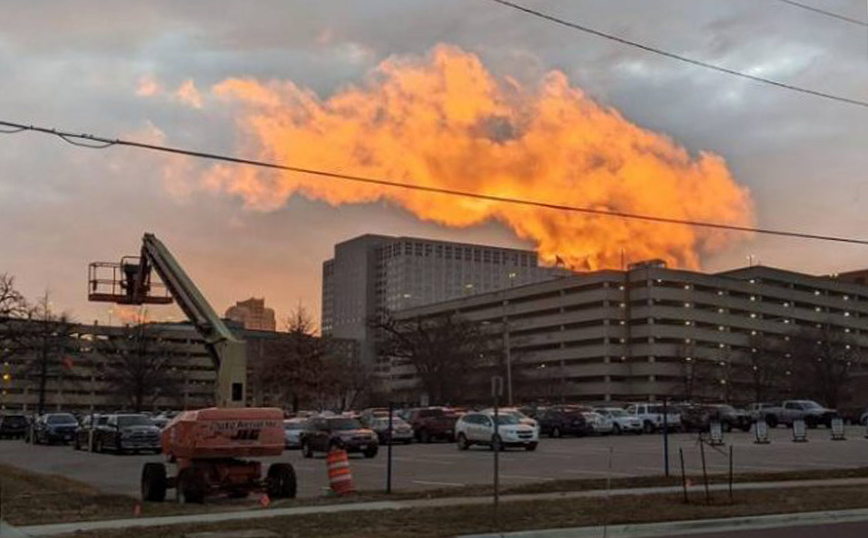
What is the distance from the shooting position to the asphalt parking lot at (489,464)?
82.1 ft

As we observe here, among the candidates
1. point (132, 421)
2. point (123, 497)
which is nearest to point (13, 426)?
point (132, 421)

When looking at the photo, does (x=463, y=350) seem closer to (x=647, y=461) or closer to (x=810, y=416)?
(x=810, y=416)

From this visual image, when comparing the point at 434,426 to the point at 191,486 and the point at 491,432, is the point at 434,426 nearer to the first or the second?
the point at 491,432

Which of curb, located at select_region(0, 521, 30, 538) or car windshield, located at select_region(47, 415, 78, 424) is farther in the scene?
car windshield, located at select_region(47, 415, 78, 424)

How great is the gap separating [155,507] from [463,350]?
89.4 metres

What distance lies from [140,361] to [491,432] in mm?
62080

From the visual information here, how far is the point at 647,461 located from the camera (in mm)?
31328

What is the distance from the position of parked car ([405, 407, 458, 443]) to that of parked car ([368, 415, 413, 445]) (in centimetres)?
83

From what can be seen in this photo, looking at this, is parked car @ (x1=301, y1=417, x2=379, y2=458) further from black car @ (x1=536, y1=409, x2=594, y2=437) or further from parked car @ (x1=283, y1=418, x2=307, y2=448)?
black car @ (x1=536, y1=409, x2=594, y2=437)

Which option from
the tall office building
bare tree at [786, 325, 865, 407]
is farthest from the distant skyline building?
bare tree at [786, 325, 865, 407]

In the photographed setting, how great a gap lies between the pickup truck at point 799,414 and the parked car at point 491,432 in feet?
99.3

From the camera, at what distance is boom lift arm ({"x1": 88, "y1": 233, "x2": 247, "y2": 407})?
2322cm

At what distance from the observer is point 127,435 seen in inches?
1634

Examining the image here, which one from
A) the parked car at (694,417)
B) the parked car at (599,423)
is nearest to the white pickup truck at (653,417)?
the parked car at (694,417)
